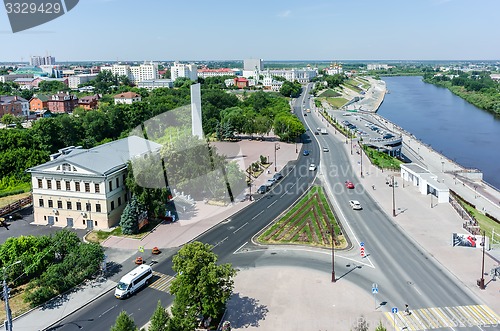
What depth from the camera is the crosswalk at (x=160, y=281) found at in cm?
2398

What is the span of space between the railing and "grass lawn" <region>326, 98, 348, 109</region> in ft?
292

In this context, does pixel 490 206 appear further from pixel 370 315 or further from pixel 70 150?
pixel 70 150

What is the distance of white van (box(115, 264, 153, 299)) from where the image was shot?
896 inches

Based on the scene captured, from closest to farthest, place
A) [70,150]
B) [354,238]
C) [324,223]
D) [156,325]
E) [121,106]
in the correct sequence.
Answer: [156,325] < [354,238] < [324,223] < [70,150] < [121,106]

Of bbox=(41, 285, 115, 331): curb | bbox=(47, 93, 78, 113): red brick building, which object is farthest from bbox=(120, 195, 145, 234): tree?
bbox=(47, 93, 78, 113): red brick building

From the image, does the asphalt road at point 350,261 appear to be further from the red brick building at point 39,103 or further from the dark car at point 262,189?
the red brick building at point 39,103

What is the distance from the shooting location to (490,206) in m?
38.6

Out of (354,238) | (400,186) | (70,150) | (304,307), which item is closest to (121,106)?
(70,150)

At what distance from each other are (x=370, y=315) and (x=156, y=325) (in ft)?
34.2

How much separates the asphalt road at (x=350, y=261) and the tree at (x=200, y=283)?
10.6ft

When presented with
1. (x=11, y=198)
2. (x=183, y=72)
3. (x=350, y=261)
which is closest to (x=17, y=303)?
(x=350, y=261)

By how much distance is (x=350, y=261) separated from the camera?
26469 millimetres

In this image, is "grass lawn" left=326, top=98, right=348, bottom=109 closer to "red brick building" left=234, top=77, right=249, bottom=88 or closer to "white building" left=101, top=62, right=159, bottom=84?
"red brick building" left=234, top=77, right=249, bottom=88

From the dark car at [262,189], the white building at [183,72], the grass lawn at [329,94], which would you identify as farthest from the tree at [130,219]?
the white building at [183,72]
